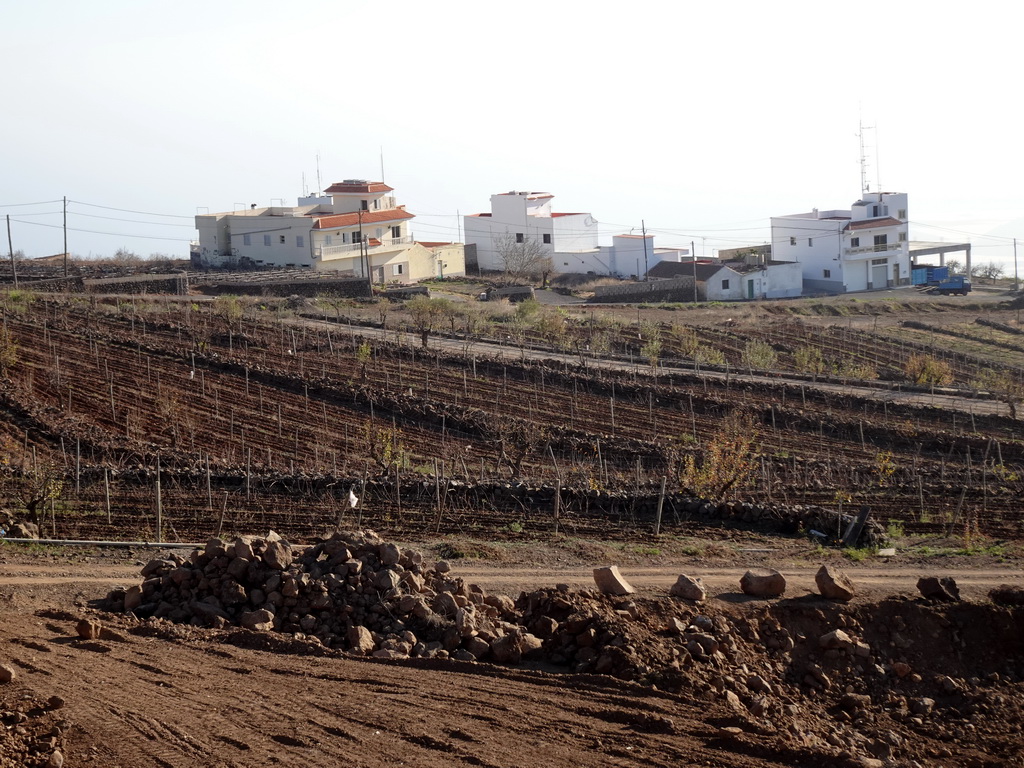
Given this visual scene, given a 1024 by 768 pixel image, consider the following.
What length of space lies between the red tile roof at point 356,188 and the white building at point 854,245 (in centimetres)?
2325

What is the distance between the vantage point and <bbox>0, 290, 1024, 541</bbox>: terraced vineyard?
50.4 feet

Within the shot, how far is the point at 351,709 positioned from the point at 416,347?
23.5 meters

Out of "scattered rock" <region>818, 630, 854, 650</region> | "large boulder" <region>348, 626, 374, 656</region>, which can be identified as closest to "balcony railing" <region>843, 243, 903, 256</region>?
"scattered rock" <region>818, 630, 854, 650</region>

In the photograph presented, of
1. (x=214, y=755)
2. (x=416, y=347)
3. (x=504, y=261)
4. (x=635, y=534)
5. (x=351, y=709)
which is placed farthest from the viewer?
(x=504, y=261)

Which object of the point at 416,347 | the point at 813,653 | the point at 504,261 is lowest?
the point at 813,653

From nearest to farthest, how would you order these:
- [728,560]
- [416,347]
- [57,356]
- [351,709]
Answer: [351,709]
[728,560]
[57,356]
[416,347]

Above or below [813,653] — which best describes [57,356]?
above

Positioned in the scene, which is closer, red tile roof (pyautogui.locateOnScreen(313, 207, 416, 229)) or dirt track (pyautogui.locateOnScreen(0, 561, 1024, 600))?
dirt track (pyautogui.locateOnScreen(0, 561, 1024, 600))

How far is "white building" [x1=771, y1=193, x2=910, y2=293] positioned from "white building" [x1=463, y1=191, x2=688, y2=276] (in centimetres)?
723

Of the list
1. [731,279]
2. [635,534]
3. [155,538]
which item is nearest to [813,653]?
[635,534]

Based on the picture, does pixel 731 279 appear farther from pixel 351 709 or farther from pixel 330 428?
pixel 351 709

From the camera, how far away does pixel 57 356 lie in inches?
1001

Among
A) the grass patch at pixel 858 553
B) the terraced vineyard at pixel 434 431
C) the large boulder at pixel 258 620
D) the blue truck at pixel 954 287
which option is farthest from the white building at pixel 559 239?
the large boulder at pixel 258 620

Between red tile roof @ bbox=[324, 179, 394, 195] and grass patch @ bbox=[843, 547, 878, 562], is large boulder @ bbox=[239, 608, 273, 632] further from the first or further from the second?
red tile roof @ bbox=[324, 179, 394, 195]
